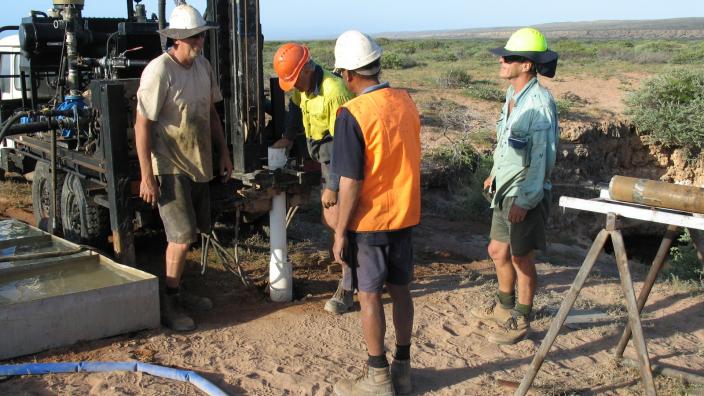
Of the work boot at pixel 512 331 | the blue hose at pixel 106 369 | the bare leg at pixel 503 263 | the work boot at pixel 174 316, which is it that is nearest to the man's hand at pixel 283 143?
the work boot at pixel 174 316

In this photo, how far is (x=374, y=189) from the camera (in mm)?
3781

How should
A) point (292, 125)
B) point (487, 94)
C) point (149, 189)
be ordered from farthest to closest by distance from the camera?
point (487, 94) → point (292, 125) → point (149, 189)

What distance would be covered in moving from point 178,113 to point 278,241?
1.28 metres

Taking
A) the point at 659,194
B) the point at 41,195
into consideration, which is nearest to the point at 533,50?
the point at 659,194

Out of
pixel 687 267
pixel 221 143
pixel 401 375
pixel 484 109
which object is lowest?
pixel 687 267

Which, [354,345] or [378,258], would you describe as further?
[354,345]

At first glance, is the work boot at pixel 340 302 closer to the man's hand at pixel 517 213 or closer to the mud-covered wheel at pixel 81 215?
the man's hand at pixel 517 213

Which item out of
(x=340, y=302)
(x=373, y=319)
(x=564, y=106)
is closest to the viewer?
(x=373, y=319)

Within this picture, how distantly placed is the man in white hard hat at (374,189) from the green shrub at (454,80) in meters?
16.2

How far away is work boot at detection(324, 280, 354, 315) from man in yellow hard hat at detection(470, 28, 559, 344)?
3.55 feet

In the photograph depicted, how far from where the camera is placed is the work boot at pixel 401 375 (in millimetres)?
4098

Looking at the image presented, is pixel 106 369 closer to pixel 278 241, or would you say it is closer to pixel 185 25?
pixel 278 241

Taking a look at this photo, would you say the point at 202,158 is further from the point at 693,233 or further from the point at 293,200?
the point at 693,233

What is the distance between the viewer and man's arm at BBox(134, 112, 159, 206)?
4672 mm
